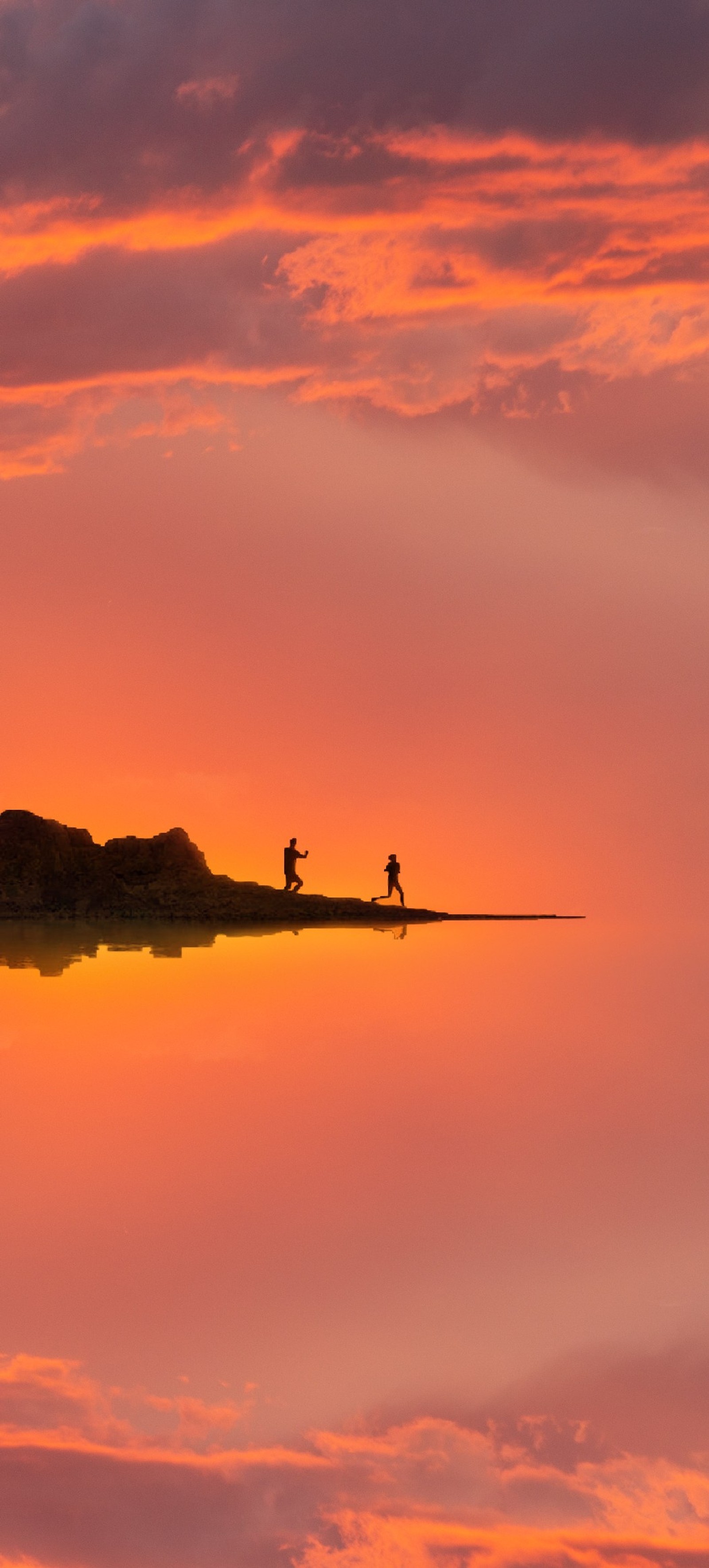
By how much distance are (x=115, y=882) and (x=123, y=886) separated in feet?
1.07

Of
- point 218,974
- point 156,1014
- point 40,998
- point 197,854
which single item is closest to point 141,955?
point 218,974

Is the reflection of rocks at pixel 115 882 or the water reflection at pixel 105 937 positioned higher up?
the reflection of rocks at pixel 115 882

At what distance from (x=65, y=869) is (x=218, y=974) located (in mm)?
17998

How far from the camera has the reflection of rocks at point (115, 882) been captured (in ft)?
137

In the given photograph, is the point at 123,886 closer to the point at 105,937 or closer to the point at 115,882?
the point at 115,882

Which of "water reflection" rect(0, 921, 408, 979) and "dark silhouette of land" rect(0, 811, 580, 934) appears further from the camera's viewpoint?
→ "dark silhouette of land" rect(0, 811, 580, 934)

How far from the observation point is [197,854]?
43219 mm

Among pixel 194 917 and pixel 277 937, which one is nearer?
pixel 277 937

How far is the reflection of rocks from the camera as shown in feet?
137

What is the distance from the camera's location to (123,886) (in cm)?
4300

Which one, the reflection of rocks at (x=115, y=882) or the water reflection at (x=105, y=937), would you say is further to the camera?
the reflection of rocks at (x=115, y=882)

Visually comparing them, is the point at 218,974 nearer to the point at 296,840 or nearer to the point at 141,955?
the point at 141,955

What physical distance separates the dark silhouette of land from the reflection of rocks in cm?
2

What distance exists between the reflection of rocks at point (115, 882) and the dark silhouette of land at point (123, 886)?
0.06 ft
